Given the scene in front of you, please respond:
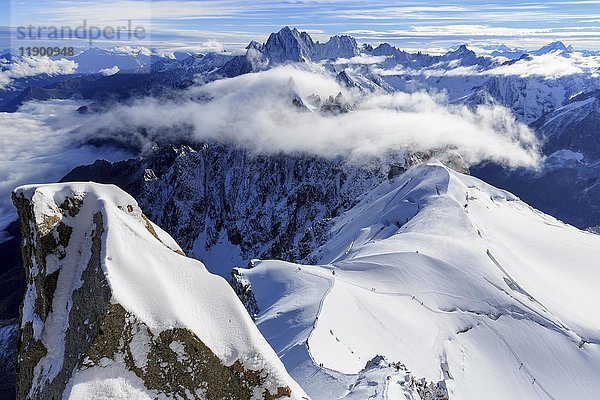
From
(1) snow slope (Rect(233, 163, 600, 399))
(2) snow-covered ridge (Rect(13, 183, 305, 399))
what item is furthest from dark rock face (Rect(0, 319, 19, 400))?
(2) snow-covered ridge (Rect(13, 183, 305, 399))

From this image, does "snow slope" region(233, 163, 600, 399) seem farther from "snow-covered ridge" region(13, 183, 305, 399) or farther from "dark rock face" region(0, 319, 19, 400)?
"dark rock face" region(0, 319, 19, 400)

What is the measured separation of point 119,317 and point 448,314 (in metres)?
37.4

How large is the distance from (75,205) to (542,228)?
263ft

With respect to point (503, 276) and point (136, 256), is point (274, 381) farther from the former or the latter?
point (503, 276)

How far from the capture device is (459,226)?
6938cm

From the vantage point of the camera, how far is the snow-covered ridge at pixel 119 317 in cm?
1524

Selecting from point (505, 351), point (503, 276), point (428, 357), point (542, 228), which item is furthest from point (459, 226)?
point (428, 357)

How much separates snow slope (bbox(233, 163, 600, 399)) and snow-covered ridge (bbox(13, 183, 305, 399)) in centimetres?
1138

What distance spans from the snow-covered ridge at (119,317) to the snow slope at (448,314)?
448 inches

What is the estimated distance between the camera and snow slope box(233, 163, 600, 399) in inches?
1442

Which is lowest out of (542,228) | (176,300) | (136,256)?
(542,228)

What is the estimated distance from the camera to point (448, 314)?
46125 millimetres

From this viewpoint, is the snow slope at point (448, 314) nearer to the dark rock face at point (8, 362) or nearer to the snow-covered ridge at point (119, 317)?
the snow-covered ridge at point (119, 317)

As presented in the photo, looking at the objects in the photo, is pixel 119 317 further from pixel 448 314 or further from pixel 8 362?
pixel 8 362
